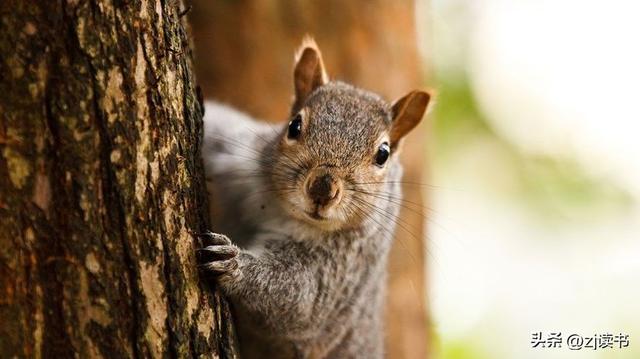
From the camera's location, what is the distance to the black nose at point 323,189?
9.17ft

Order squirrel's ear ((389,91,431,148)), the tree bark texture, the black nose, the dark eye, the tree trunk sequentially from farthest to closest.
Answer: the tree bark texture < squirrel's ear ((389,91,431,148)) < the dark eye < the black nose < the tree trunk

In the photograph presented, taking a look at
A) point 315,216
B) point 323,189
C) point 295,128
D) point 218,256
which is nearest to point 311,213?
point 315,216

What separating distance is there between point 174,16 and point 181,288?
814 millimetres

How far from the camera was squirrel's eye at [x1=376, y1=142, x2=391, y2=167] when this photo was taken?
3.20 meters

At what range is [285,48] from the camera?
438 centimetres

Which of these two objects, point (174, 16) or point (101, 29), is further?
point (174, 16)

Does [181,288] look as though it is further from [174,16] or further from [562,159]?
[562,159]

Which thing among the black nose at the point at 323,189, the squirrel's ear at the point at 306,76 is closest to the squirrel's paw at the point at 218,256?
the black nose at the point at 323,189

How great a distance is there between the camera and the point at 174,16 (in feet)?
7.49

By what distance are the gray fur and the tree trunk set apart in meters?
0.54

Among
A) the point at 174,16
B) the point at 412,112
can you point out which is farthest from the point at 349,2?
the point at 174,16

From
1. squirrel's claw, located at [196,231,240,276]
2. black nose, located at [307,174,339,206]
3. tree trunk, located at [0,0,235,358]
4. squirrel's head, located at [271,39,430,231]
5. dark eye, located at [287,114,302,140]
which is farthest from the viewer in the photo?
dark eye, located at [287,114,302,140]

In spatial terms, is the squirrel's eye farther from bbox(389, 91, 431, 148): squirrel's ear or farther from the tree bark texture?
the tree bark texture

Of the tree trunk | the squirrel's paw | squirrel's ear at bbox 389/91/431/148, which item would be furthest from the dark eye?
the tree trunk
